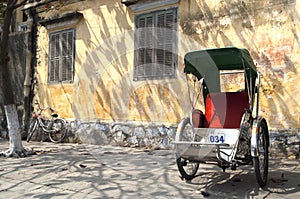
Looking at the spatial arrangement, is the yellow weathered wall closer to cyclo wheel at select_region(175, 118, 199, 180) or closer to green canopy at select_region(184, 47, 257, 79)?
green canopy at select_region(184, 47, 257, 79)

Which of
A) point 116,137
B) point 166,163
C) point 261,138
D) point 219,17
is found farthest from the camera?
point 116,137

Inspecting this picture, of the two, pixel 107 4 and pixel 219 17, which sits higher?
pixel 107 4

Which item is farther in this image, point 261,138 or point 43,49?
point 43,49

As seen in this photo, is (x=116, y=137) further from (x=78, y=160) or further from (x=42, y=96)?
(x=42, y=96)

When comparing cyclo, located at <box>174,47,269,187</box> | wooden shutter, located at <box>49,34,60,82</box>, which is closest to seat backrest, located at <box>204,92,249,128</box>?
cyclo, located at <box>174,47,269,187</box>

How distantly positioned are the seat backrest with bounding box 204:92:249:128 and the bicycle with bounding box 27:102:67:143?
6.24 metres

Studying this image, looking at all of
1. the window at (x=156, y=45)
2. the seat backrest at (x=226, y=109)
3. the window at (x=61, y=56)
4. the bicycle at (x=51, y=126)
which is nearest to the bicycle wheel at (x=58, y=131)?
the bicycle at (x=51, y=126)

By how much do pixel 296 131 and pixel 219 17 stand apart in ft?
9.97

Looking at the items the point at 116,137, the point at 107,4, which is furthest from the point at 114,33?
the point at 116,137

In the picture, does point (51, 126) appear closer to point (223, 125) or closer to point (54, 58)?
point (54, 58)

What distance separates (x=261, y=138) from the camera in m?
5.02

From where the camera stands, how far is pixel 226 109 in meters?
5.39

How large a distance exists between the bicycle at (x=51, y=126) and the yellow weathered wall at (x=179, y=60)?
0.91ft

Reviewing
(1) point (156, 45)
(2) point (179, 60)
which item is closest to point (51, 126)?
(1) point (156, 45)
